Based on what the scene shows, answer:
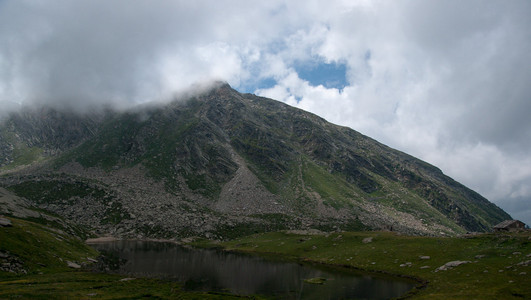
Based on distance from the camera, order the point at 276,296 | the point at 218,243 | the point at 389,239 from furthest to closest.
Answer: the point at 218,243 < the point at 389,239 < the point at 276,296

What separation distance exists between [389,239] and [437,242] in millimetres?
22659

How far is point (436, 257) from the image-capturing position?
83812 mm

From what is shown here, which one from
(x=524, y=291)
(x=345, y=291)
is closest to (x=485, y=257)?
(x=524, y=291)

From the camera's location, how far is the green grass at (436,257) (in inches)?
2073

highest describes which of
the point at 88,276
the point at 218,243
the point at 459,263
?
the point at 459,263

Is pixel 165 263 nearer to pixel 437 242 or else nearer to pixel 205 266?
pixel 205 266

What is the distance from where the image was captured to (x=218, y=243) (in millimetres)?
→ 179375

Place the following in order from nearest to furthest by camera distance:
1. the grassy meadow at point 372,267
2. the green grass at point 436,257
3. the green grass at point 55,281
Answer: the green grass at point 55,281 → the grassy meadow at point 372,267 → the green grass at point 436,257

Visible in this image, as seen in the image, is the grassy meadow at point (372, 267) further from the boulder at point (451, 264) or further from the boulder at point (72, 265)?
the boulder at point (72, 265)

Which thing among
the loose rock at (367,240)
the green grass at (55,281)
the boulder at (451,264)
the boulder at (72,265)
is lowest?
the boulder at (72,265)

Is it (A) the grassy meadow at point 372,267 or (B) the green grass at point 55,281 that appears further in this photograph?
(A) the grassy meadow at point 372,267

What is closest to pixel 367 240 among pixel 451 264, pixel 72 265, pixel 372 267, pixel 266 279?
pixel 372 267

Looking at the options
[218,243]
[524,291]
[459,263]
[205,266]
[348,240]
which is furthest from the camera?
[218,243]

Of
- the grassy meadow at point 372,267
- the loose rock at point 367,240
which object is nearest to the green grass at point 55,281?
the grassy meadow at point 372,267
